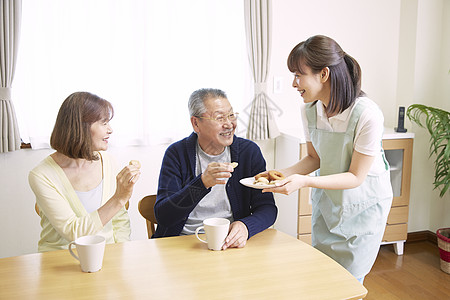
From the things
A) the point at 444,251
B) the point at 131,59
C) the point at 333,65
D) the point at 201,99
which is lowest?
the point at 444,251

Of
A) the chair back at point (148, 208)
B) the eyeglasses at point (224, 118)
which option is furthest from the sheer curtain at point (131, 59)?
the eyeglasses at point (224, 118)

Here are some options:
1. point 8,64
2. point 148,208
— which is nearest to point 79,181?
point 148,208

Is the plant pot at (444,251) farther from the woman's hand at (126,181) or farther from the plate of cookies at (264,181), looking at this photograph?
the woman's hand at (126,181)

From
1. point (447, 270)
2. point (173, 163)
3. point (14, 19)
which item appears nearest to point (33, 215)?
point (14, 19)

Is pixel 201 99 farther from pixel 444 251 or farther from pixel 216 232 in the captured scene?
pixel 444 251

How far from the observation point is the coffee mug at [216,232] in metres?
1.49

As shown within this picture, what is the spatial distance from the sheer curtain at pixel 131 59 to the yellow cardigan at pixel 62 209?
1.17 meters

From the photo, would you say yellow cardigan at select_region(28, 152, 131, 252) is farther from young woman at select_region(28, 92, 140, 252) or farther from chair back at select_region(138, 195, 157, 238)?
chair back at select_region(138, 195, 157, 238)

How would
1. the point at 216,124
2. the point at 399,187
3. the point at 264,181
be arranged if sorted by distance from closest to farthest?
1. the point at 264,181
2. the point at 216,124
3. the point at 399,187

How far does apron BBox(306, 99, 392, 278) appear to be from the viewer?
177 cm

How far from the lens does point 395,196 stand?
3.38 meters

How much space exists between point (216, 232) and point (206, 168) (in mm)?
395

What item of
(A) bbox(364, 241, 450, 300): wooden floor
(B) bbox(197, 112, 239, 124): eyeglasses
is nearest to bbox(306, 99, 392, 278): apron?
(B) bbox(197, 112, 239, 124): eyeglasses

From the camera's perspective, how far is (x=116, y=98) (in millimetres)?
3035
